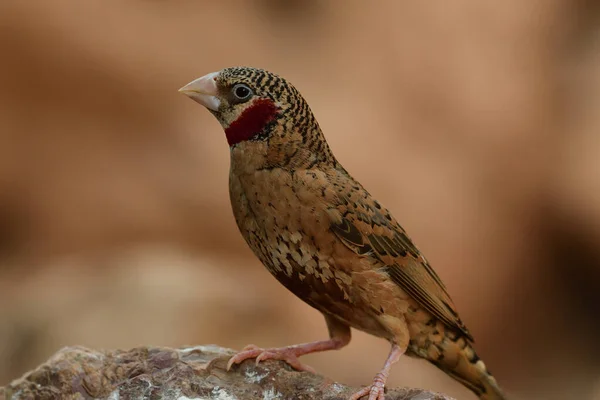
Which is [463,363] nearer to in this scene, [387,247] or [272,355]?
[387,247]

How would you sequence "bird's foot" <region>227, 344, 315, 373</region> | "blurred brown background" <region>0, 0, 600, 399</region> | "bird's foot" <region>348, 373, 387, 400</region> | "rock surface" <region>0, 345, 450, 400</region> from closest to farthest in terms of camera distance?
"bird's foot" <region>348, 373, 387, 400</region>
"rock surface" <region>0, 345, 450, 400</region>
"bird's foot" <region>227, 344, 315, 373</region>
"blurred brown background" <region>0, 0, 600, 399</region>

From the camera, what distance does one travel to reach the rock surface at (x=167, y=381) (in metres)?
4.16

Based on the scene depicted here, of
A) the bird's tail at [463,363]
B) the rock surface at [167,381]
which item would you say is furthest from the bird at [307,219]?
the bird's tail at [463,363]

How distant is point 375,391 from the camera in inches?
160

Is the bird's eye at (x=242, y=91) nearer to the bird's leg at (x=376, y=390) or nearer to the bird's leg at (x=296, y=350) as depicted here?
the bird's leg at (x=296, y=350)

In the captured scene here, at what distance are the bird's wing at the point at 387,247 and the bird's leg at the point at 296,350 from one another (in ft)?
1.81

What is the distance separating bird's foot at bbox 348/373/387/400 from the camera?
4.06 meters

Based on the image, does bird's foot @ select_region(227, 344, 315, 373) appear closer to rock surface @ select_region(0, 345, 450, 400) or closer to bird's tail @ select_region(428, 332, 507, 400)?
rock surface @ select_region(0, 345, 450, 400)

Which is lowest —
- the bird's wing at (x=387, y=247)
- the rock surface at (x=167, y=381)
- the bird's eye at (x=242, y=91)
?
the rock surface at (x=167, y=381)

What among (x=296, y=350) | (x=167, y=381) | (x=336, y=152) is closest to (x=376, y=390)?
(x=296, y=350)

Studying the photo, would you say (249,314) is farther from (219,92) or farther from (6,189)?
(219,92)

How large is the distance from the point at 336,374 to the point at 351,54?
17.0 ft

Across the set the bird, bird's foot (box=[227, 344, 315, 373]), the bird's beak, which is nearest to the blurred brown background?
bird's foot (box=[227, 344, 315, 373])

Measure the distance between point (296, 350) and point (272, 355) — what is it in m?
0.15
